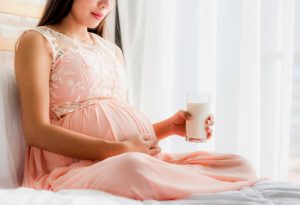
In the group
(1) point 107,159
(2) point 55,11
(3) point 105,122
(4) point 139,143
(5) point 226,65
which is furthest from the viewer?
(5) point 226,65

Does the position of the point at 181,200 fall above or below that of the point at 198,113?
below

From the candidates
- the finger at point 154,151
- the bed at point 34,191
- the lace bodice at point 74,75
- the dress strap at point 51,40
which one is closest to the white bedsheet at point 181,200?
the bed at point 34,191

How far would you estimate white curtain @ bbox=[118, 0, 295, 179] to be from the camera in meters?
2.09

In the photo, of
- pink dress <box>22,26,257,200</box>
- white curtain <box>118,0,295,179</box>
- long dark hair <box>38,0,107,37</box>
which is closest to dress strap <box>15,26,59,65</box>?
pink dress <box>22,26,257,200</box>

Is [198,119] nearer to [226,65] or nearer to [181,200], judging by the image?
[181,200]

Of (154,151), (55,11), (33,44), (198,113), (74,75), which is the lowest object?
(154,151)

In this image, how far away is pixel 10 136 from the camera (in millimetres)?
1553

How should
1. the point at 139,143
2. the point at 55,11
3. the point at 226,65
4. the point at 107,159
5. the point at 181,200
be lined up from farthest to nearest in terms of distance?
the point at 226,65 → the point at 55,11 → the point at 139,143 → the point at 107,159 → the point at 181,200

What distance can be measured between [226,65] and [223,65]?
2cm

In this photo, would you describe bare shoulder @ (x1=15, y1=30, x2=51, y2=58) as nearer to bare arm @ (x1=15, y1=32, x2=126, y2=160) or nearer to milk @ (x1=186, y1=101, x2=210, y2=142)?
bare arm @ (x1=15, y1=32, x2=126, y2=160)

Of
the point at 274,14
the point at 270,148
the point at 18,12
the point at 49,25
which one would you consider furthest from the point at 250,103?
the point at 18,12

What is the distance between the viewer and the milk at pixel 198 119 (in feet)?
5.01

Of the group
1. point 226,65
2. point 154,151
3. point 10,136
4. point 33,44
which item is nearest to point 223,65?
point 226,65

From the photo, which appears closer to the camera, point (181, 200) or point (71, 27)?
point (181, 200)
